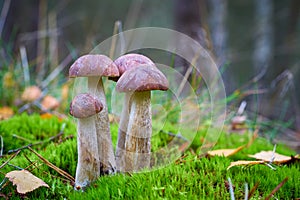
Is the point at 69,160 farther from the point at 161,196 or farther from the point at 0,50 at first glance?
the point at 0,50

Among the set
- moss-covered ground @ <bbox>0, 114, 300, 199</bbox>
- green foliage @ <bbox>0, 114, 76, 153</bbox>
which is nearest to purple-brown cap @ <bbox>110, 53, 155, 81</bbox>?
moss-covered ground @ <bbox>0, 114, 300, 199</bbox>

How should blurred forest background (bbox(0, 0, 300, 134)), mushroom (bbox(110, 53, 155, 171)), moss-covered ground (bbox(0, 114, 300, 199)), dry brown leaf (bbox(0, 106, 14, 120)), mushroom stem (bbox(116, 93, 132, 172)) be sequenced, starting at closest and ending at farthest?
moss-covered ground (bbox(0, 114, 300, 199)), mushroom (bbox(110, 53, 155, 171)), mushroom stem (bbox(116, 93, 132, 172)), dry brown leaf (bbox(0, 106, 14, 120)), blurred forest background (bbox(0, 0, 300, 134))

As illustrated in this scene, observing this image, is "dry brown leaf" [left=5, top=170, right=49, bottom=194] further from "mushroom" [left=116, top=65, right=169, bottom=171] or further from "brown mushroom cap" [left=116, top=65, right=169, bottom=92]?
"brown mushroom cap" [left=116, top=65, right=169, bottom=92]

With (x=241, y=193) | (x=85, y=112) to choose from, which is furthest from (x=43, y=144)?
(x=241, y=193)

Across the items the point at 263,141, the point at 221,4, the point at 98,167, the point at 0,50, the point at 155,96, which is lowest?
the point at 263,141

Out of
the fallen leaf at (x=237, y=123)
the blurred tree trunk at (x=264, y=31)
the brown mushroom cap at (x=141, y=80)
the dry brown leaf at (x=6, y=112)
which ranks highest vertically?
the blurred tree trunk at (x=264, y=31)

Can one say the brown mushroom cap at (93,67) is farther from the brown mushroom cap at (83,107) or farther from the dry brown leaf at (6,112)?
the dry brown leaf at (6,112)

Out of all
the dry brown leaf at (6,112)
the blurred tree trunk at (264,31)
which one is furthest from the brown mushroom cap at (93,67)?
the blurred tree trunk at (264,31)
